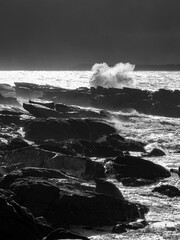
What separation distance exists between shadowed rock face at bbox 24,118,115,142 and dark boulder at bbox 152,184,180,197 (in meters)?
20.0

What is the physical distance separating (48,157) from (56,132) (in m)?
16.4

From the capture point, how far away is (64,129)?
49.7m

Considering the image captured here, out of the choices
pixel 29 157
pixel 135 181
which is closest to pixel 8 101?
pixel 29 157

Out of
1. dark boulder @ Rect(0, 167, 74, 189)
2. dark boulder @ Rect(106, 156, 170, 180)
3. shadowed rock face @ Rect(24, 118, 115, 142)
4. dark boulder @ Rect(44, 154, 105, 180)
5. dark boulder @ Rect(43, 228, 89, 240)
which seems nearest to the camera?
dark boulder @ Rect(43, 228, 89, 240)

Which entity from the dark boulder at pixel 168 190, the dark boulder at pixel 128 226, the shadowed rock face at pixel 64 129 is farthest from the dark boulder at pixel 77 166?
the shadowed rock face at pixel 64 129

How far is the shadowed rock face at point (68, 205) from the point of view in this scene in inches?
842

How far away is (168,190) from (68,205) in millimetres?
8059

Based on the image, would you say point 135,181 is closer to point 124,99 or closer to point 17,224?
point 17,224

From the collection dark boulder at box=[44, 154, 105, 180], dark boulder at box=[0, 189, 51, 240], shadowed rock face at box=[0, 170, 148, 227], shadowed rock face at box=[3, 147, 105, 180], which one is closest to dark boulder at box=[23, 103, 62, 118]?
shadowed rock face at box=[3, 147, 105, 180]

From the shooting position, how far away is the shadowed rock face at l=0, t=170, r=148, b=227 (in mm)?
21391

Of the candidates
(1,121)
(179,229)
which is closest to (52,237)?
(179,229)

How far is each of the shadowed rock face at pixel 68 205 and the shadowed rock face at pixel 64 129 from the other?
23.8 metres

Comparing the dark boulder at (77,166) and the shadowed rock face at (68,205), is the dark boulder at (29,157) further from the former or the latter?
the shadowed rock face at (68,205)

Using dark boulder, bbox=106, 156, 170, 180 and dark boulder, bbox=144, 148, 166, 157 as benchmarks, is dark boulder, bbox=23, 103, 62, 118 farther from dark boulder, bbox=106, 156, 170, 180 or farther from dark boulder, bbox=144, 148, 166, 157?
dark boulder, bbox=106, 156, 170, 180
